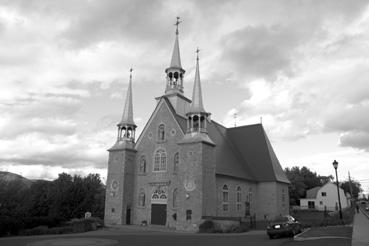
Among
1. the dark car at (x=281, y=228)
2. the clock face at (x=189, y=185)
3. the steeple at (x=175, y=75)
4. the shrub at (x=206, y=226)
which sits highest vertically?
the steeple at (x=175, y=75)

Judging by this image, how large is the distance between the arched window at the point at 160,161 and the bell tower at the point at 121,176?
3.02m

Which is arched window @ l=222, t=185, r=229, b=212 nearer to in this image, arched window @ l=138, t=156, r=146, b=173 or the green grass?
the green grass

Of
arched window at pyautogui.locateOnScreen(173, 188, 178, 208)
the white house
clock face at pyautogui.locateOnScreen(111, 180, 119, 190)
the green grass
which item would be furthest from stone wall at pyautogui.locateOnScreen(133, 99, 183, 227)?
the white house

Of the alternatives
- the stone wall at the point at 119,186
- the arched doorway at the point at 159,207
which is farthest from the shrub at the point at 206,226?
the stone wall at the point at 119,186

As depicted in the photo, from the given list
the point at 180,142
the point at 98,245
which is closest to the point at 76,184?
the point at 180,142

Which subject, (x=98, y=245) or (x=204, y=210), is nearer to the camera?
(x=98, y=245)

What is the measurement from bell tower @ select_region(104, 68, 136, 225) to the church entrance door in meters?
2.91

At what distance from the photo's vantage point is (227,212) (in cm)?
3719

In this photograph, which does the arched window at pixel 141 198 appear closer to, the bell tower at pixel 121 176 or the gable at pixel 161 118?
the bell tower at pixel 121 176

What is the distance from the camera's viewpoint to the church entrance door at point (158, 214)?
36.0 m

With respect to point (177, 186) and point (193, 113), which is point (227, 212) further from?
point (193, 113)

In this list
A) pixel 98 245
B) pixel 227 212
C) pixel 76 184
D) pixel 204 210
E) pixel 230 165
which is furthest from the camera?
pixel 76 184

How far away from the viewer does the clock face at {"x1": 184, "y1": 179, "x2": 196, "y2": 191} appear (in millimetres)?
32591

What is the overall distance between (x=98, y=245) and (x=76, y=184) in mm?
33607
